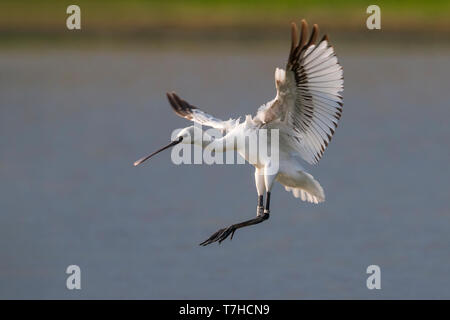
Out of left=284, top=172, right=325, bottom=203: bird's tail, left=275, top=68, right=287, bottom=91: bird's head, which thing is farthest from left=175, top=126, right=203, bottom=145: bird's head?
left=284, top=172, right=325, bottom=203: bird's tail

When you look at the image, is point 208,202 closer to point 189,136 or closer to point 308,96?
point 189,136

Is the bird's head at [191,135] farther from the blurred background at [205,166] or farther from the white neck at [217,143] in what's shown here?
the blurred background at [205,166]

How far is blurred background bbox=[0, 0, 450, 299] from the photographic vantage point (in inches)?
481

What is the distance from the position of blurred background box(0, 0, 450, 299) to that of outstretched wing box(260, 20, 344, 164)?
3.01 m

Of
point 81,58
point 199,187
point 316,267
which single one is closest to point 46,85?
point 81,58

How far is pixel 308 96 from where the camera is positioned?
27.3ft

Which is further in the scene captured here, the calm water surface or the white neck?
the calm water surface

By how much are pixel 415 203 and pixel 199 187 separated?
3.33 metres

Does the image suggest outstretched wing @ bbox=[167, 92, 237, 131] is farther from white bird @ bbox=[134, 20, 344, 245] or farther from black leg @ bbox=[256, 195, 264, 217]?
black leg @ bbox=[256, 195, 264, 217]

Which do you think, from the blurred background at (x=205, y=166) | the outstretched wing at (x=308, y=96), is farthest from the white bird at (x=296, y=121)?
the blurred background at (x=205, y=166)

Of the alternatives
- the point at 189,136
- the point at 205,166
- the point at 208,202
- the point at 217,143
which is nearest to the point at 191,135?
the point at 189,136

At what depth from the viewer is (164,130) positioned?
20047mm

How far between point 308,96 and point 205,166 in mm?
9542

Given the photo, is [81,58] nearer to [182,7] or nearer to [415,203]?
[182,7]
